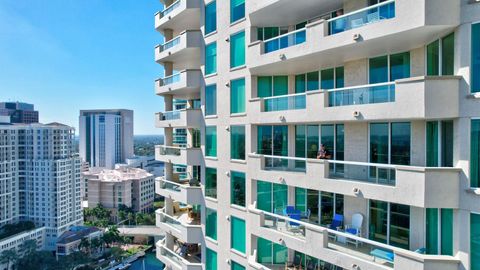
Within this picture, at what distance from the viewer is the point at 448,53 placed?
8.09 metres

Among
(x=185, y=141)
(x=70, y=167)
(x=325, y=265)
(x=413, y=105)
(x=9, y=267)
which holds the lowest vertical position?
(x=9, y=267)

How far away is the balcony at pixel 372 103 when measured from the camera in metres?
7.51

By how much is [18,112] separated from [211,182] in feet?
548

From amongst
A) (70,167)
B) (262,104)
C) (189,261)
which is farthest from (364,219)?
(70,167)

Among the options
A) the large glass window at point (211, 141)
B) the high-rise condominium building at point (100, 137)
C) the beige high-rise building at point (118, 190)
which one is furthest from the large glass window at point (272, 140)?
the high-rise condominium building at point (100, 137)

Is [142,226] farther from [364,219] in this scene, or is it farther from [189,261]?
[364,219]

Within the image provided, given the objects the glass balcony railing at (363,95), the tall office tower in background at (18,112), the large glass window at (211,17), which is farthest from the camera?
the tall office tower in background at (18,112)

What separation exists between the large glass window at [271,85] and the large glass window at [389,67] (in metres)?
3.75

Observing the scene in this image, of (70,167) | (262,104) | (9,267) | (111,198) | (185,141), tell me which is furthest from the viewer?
(111,198)

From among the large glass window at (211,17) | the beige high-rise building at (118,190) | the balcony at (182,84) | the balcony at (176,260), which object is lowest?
the beige high-rise building at (118,190)

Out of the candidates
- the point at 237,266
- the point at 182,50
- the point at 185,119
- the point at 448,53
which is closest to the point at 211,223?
the point at 237,266

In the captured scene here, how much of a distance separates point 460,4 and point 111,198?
121259 millimetres

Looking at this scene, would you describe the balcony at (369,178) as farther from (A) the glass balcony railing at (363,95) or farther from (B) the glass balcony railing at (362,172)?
(A) the glass balcony railing at (363,95)

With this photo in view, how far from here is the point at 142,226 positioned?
4023 inches
